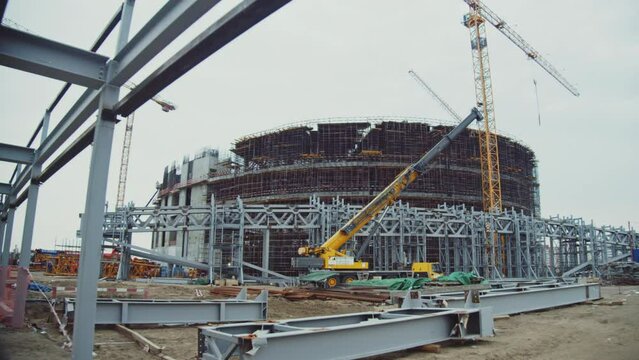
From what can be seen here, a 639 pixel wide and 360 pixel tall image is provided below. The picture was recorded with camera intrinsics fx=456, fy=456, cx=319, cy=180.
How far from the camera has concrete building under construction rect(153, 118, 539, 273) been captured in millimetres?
43750

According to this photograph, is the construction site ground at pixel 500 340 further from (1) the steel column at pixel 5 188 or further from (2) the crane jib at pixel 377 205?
(2) the crane jib at pixel 377 205

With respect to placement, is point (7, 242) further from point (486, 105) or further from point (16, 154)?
point (486, 105)

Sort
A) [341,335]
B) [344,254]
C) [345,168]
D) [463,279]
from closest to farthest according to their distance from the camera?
[341,335] → [463,279] → [344,254] → [345,168]

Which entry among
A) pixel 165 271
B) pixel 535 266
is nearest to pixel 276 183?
pixel 165 271

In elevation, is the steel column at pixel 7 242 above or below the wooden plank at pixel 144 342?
above

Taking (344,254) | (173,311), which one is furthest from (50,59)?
(344,254)

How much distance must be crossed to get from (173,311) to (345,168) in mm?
34372

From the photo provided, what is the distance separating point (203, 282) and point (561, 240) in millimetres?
33447

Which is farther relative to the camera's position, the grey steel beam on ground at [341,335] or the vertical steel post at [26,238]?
the vertical steel post at [26,238]

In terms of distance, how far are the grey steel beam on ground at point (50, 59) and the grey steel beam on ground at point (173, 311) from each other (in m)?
5.98

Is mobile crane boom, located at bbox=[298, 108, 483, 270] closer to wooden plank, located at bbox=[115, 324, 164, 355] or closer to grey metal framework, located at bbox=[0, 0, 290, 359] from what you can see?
wooden plank, located at bbox=[115, 324, 164, 355]

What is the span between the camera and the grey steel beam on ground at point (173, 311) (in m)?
10.2

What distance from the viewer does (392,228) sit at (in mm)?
30703

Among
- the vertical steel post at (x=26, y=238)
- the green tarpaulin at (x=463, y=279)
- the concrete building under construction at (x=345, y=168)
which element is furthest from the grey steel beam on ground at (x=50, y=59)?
the concrete building under construction at (x=345, y=168)
